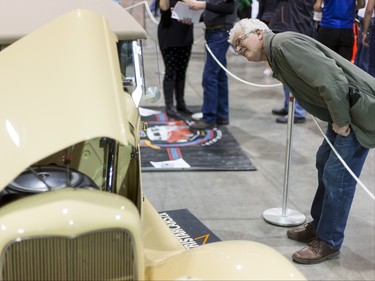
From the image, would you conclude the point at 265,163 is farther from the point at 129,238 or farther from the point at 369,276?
the point at 129,238

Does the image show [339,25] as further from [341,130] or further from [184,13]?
[341,130]

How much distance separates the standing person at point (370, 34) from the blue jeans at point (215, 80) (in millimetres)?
1698

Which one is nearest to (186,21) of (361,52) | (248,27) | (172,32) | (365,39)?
(172,32)

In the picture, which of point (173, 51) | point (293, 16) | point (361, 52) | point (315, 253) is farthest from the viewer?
point (361, 52)

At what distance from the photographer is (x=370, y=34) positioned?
23.5 feet

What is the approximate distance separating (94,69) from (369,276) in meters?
2.33

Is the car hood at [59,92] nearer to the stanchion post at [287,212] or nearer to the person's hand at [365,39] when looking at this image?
the stanchion post at [287,212]

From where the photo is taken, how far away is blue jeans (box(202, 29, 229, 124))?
635cm

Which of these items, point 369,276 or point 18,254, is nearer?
point 18,254

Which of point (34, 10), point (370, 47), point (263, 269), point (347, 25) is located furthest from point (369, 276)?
point (370, 47)

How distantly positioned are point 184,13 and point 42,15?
9.79 ft

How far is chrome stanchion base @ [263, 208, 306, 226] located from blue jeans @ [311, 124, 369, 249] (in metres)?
0.49

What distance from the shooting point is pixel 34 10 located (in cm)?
350

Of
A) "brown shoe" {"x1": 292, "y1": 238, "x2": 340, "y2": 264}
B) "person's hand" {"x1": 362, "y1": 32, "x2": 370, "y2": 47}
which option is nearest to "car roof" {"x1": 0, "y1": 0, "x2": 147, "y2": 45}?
"brown shoe" {"x1": 292, "y1": 238, "x2": 340, "y2": 264}
